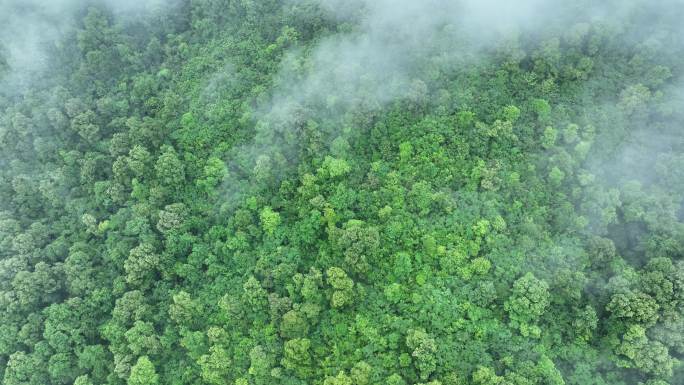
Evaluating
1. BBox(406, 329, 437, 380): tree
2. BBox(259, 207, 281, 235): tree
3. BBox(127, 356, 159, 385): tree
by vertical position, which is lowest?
BBox(406, 329, 437, 380): tree

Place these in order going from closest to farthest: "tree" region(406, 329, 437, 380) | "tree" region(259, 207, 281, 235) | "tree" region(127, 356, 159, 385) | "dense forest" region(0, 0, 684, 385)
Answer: "tree" region(406, 329, 437, 380), "dense forest" region(0, 0, 684, 385), "tree" region(127, 356, 159, 385), "tree" region(259, 207, 281, 235)

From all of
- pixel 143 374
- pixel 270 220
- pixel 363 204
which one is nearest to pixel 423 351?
pixel 363 204

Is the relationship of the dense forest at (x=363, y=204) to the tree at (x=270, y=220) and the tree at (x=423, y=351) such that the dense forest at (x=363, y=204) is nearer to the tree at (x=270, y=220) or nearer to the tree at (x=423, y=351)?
the tree at (x=270, y=220)

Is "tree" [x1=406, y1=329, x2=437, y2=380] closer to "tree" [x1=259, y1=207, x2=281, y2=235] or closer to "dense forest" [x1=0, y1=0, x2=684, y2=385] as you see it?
"dense forest" [x1=0, y1=0, x2=684, y2=385]

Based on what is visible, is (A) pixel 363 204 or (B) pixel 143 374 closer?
(B) pixel 143 374

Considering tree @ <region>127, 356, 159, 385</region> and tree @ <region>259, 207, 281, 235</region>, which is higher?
tree @ <region>259, 207, 281, 235</region>

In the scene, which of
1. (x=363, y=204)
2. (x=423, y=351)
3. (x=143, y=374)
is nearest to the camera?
(x=423, y=351)

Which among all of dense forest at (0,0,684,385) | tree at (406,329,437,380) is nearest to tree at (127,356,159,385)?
dense forest at (0,0,684,385)

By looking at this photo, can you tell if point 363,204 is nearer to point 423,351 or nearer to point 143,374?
point 423,351

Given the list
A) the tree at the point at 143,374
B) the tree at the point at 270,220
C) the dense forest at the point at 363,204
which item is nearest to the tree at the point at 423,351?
the dense forest at the point at 363,204
